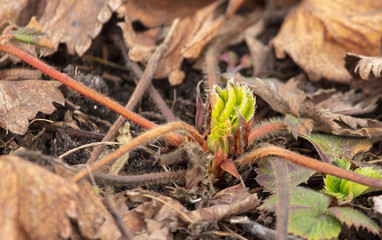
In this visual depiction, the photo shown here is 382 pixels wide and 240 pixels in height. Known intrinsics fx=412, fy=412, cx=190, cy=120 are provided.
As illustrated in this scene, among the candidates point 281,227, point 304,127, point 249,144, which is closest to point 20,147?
point 249,144

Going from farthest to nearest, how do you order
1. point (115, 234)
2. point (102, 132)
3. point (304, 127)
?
point (102, 132), point (304, 127), point (115, 234)

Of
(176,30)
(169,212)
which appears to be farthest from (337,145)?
(176,30)

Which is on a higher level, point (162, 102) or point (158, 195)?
point (162, 102)

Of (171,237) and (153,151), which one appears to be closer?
(171,237)

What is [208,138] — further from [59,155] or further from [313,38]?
[313,38]

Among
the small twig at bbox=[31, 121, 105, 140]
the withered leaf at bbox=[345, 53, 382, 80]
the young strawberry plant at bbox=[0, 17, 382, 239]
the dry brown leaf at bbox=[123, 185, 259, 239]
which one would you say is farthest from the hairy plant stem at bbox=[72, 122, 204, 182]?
the withered leaf at bbox=[345, 53, 382, 80]

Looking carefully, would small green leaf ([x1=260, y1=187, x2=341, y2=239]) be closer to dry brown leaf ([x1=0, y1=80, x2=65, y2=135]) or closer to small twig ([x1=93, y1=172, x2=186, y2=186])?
small twig ([x1=93, y1=172, x2=186, y2=186])

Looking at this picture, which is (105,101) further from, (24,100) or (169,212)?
(169,212)

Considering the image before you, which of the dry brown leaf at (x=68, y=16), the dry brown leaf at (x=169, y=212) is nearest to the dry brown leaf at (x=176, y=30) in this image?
the dry brown leaf at (x=68, y=16)
